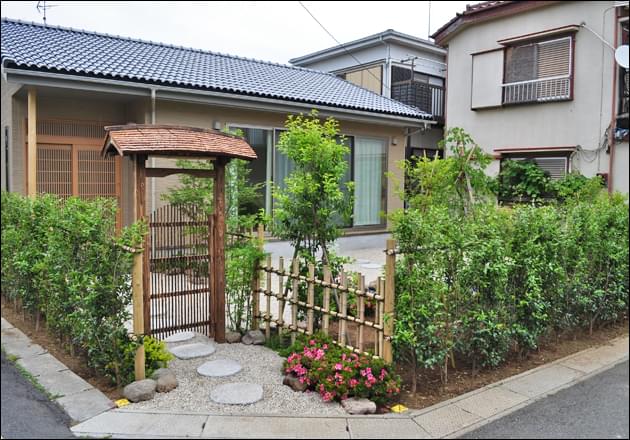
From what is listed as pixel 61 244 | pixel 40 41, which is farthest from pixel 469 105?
pixel 61 244

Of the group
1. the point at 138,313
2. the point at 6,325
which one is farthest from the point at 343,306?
the point at 6,325

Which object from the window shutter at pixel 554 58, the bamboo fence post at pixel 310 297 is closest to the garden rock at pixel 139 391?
the bamboo fence post at pixel 310 297

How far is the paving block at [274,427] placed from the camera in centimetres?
344

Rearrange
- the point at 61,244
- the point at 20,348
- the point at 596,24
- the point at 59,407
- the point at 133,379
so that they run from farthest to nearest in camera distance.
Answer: the point at 596,24
the point at 20,348
the point at 61,244
the point at 133,379
the point at 59,407

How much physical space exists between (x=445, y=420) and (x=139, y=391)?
7.30 ft

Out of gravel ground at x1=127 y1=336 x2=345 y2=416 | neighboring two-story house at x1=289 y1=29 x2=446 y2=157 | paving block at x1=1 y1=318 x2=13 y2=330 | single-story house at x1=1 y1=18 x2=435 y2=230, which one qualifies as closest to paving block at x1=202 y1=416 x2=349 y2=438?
gravel ground at x1=127 y1=336 x2=345 y2=416

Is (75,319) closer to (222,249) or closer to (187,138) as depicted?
(222,249)

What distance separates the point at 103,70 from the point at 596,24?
9.67 meters

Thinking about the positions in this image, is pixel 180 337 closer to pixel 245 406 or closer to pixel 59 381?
pixel 59 381

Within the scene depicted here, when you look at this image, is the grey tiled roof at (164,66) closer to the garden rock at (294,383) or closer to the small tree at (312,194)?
the small tree at (312,194)

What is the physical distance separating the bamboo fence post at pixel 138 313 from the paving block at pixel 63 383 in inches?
16.3

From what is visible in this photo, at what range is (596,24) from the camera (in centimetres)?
1098

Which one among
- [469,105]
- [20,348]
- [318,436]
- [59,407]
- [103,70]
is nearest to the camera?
[318,436]

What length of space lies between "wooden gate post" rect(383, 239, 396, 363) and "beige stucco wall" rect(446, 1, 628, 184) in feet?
27.9
